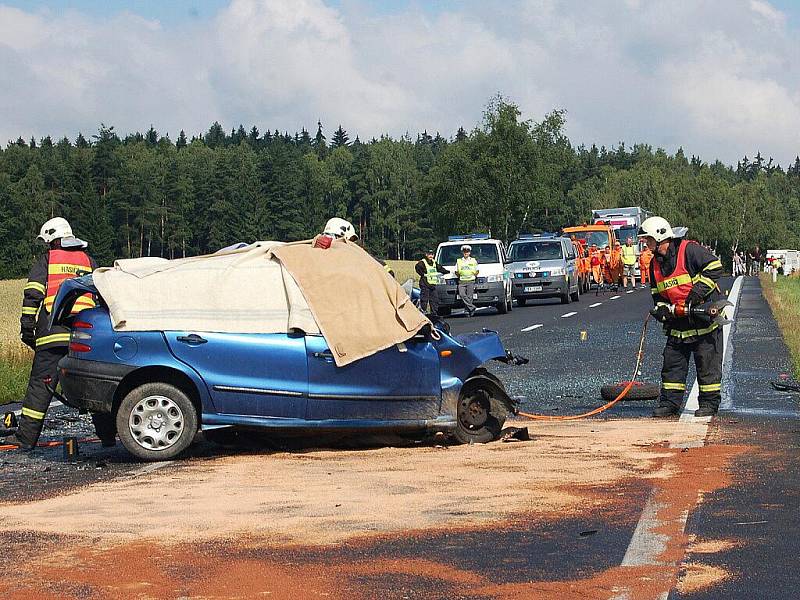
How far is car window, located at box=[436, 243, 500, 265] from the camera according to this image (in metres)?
36.2

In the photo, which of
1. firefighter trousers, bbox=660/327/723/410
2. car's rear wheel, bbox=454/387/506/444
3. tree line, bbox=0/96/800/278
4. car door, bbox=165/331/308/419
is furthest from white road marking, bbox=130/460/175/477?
tree line, bbox=0/96/800/278

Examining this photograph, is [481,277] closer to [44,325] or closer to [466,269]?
[466,269]

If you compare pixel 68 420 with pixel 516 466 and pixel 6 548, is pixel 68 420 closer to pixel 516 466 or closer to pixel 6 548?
pixel 516 466

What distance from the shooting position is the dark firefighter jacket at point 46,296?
36.3 ft

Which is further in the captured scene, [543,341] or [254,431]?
[543,341]

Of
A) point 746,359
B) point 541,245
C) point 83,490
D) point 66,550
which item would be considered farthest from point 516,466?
point 541,245

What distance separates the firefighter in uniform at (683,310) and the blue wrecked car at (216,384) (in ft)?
11.1

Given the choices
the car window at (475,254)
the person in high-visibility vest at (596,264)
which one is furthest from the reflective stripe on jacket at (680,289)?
the person in high-visibility vest at (596,264)

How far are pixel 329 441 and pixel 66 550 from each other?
442 centimetres

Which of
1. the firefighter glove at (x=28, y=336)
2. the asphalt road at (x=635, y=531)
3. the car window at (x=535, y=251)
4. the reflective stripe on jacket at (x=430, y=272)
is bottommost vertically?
the asphalt road at (x=635, y=531)

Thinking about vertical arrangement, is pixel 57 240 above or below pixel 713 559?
above

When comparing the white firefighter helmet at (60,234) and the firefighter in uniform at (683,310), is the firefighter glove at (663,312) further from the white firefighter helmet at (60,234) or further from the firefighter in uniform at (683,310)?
the white firefighter helmet at (60,234)

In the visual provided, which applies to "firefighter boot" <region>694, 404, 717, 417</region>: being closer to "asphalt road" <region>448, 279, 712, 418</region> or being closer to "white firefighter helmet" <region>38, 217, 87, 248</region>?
"asphalt road" <region>448, 279, 712, 418</region>

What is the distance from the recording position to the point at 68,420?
520 inches
